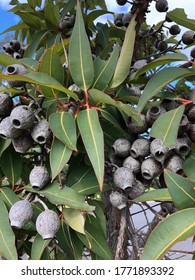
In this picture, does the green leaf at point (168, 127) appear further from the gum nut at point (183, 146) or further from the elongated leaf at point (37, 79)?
the elongated leaf at point (37, 79)

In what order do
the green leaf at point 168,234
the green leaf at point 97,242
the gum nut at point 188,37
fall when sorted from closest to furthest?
the green leaf at point 168,234
the green leaf at point 97,242
the gum nut at point 188,37

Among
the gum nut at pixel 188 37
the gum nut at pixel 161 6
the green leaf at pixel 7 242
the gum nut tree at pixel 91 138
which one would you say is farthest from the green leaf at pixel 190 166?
the gum nut at pixel 161 6

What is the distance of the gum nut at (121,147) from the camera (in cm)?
67

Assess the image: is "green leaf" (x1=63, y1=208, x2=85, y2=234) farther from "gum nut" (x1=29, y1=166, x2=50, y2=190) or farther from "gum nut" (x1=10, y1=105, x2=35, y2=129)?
"gum nut" (x1=10, y1=105, x2=35, y2=129)

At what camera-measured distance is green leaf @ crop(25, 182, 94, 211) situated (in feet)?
2.00

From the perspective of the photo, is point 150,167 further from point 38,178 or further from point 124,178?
point 38,178

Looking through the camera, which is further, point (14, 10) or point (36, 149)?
point (14, 10)

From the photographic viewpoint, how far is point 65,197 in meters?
0.63

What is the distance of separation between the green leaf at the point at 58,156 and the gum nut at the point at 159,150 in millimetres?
147

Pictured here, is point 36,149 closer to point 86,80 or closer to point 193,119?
point 86,80

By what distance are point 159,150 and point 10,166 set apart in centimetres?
31
